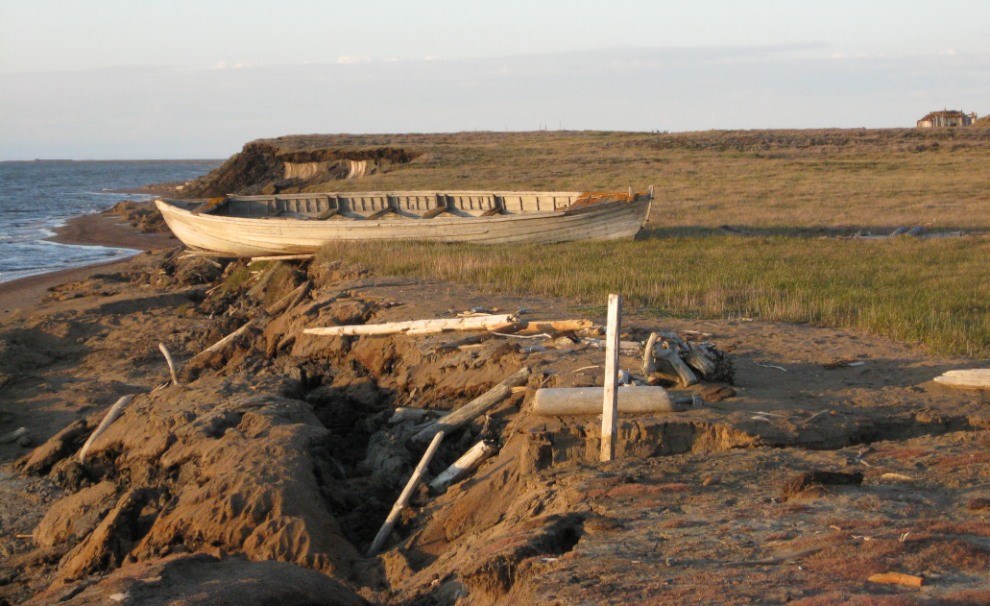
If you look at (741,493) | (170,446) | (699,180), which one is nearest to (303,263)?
(170,446)

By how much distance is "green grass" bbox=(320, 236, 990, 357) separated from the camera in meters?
10.1

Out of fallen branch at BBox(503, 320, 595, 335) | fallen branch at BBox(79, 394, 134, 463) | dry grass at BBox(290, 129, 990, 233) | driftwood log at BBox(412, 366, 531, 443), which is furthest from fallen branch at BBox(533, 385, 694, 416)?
dry grass at BBox(290, 129, 990, 233)

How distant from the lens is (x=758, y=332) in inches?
384

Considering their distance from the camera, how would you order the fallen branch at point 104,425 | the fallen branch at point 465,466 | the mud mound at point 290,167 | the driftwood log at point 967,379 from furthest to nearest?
the mud mound at point 290,167, the fallen branch at point 104,425, the driftwood log at point 967,379, the fallen branch at point 465,466

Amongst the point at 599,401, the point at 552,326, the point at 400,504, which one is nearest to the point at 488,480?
the point at 400,504

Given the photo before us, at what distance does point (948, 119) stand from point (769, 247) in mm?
60016

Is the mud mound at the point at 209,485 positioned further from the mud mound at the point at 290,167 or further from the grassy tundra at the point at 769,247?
the mud mound at the point at 290,167

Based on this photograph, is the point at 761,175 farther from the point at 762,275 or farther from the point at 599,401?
the point at 599,401

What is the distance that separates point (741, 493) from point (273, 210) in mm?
17522

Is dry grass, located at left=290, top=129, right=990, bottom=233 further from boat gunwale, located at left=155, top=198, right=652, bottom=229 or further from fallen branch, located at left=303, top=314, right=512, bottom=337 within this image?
fallen branch, located at left=303, top=314, right=512, bottom=337

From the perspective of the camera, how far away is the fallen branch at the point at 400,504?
6.93m

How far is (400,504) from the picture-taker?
708 centimetres

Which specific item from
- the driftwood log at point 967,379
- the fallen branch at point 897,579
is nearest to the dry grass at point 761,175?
the driftwood log at point 967,379

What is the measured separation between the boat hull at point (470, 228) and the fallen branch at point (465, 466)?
33.2 ft
